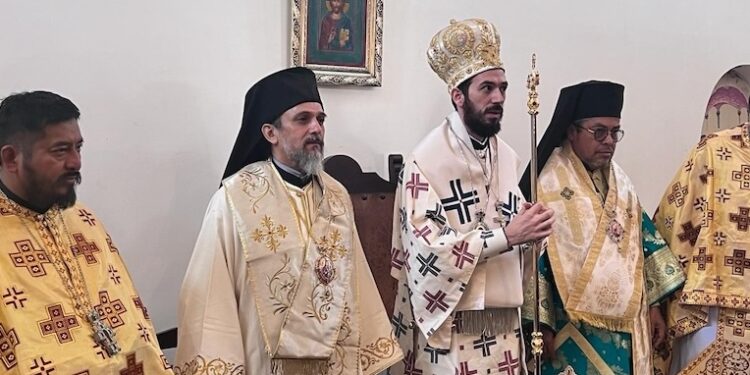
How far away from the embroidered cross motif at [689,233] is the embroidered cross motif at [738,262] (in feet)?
0.50

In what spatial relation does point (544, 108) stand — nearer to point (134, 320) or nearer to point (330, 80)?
point (330, 80)

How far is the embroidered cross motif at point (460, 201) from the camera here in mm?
3094

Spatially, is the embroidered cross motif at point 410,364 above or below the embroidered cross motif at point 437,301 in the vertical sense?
below

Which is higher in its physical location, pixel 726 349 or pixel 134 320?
pixel 134 320

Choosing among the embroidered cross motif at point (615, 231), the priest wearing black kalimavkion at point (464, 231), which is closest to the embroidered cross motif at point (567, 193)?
the embroidered cross motif at point (615, 231)

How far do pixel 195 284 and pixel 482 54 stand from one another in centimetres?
138

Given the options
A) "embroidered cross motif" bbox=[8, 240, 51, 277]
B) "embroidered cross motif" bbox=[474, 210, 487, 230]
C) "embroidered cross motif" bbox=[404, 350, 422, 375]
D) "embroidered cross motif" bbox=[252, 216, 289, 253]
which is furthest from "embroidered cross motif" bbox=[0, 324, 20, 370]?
"embroidered cross motif" bbox=[474, 210, 487, 230]

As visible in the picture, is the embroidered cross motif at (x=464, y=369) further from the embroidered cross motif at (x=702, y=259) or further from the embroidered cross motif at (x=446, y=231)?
the embroidered cross motif at (x=702, y=259)

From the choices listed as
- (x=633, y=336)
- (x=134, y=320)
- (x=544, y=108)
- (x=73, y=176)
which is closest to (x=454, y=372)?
(x=633, y=336)

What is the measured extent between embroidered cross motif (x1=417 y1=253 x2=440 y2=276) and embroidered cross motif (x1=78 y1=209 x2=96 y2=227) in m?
1.15

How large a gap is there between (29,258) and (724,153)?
2.92m

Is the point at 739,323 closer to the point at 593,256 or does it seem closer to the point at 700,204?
the point at 700,204

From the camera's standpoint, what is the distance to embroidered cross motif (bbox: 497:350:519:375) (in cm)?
305

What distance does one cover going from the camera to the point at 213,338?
102 inches
